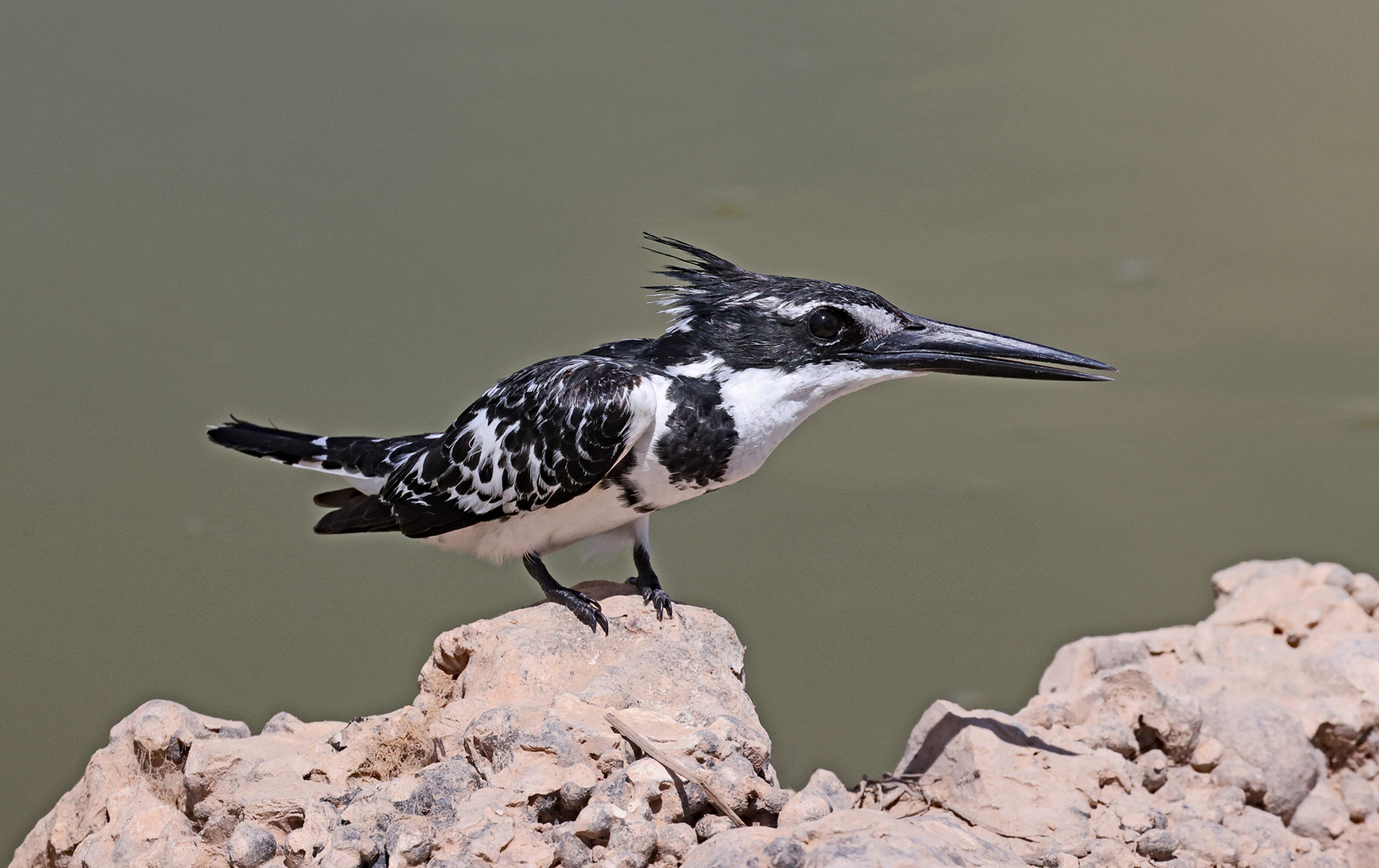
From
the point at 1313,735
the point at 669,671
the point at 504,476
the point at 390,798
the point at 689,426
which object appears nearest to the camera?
the point at 390,798

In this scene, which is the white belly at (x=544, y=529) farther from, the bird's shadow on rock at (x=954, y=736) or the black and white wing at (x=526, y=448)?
the bird's shadow on rock at (x=954, y=736)

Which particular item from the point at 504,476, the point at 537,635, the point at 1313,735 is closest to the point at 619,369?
the point at 504,476

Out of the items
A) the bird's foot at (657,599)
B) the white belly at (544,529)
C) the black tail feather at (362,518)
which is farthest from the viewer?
the black tail feather at (362,518)

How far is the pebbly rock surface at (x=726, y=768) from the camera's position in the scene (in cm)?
207

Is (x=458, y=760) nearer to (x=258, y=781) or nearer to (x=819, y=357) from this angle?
(x=258, y=781)

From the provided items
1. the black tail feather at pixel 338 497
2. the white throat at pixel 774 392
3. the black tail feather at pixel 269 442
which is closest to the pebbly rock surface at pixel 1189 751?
the white throat at pixel 774 392

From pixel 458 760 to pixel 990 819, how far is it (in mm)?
1265

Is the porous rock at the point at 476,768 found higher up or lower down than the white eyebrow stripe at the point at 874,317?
lower down

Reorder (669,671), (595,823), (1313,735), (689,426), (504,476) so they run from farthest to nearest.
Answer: (1313,735) < (504,476) < (689,426) < (669,671) < (595,823)

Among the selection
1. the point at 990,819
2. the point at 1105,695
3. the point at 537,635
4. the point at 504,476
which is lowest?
the point at 990,819

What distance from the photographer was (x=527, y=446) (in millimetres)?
2920

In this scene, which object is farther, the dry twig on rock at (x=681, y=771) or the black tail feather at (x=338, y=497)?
the black tail feather at (x=338, y=497)

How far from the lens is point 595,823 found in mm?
2029

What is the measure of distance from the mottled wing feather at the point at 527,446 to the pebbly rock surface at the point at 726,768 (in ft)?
1.08
